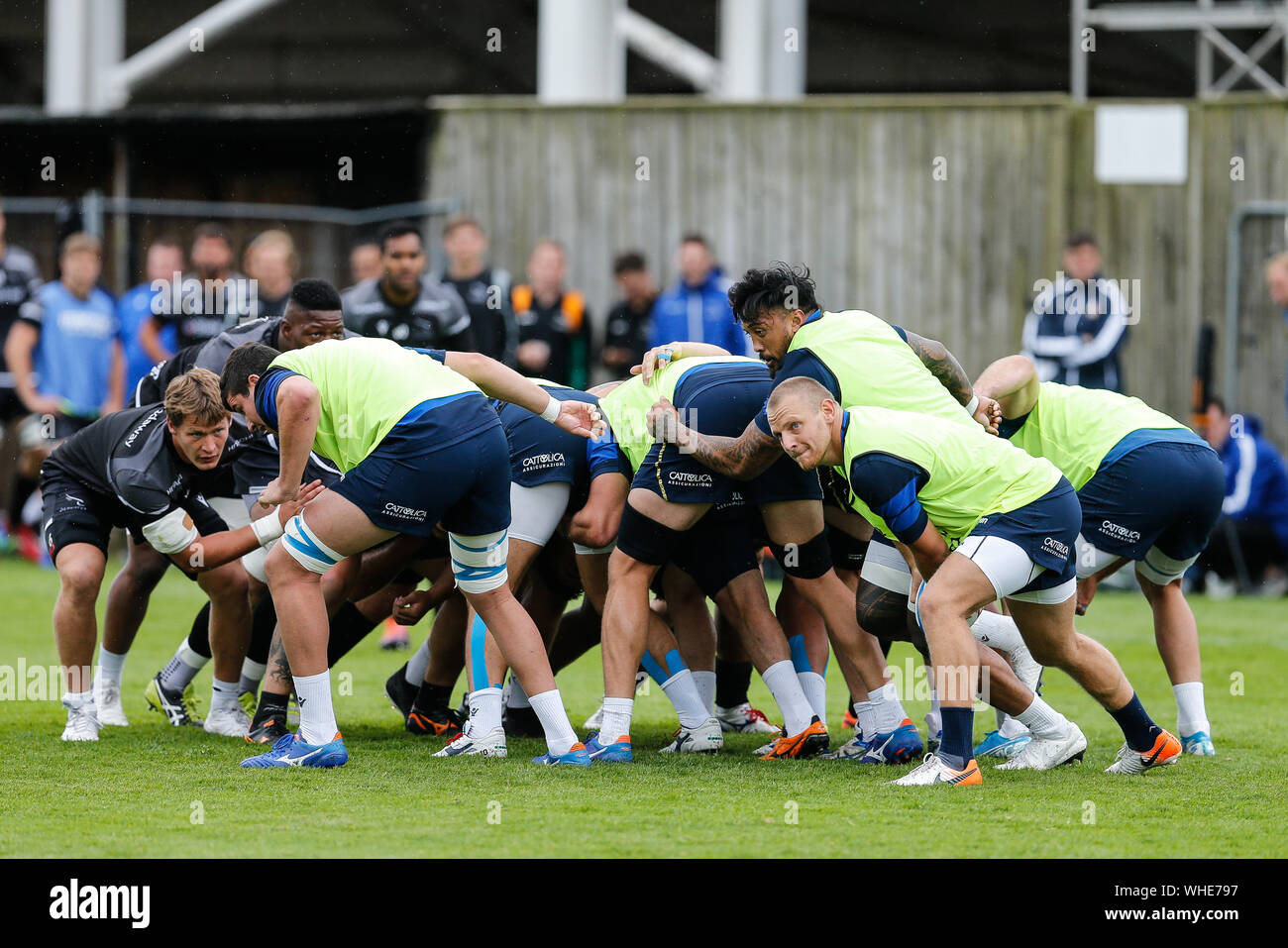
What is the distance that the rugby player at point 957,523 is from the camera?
19.4 feet

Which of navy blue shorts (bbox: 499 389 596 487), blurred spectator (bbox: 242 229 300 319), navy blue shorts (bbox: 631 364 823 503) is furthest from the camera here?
blurred spectator (bbox: 242 229 300 319)

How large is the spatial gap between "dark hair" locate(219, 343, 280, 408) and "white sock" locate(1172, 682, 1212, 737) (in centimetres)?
398

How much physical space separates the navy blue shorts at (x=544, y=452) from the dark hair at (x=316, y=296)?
1005mm

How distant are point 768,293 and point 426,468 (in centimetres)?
153

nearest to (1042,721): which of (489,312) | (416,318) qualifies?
(416,318)

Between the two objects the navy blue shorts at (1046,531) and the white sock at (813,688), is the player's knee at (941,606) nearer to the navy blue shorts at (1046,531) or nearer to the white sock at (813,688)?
the navy blue shorts at (1046,531)

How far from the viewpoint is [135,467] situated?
271 inches

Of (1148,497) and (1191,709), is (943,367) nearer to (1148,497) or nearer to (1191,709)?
(1148,497)

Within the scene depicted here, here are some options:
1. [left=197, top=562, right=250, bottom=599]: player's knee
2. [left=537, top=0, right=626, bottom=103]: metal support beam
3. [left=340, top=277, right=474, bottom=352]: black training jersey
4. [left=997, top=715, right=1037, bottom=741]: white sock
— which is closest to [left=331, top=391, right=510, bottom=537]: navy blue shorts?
[left=197, top=562, right=250, bottom=599]: player's knee

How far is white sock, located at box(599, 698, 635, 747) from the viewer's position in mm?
6676

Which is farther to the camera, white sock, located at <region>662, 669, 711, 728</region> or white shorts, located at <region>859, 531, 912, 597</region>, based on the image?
white sock, located at <region>662, 669, 711, 728</region>

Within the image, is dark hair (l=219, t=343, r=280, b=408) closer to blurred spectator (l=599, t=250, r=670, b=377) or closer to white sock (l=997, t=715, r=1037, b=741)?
white sock (l=997, t=715, r=1037, b=741)

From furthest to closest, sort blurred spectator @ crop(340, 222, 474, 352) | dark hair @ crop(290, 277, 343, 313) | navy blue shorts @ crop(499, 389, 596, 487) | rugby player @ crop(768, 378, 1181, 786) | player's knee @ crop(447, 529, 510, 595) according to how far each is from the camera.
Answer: blurred spectator @ crop(340, 222, 474, 352)
dark hair @ crop(290, 277, 343, 313)
navy blue shorts @ crop(499, 389, 596, 487)
player's knee @ crop(447, 529, 510, 595)
rugby player @ crop(768, 378, 1181, 786)

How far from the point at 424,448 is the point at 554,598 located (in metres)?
1.60
